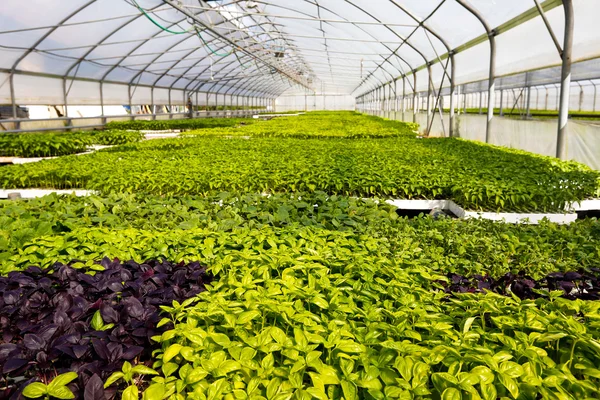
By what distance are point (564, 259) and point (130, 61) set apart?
23.0 metres

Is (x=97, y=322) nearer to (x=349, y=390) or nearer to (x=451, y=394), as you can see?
(x=349, y=390)

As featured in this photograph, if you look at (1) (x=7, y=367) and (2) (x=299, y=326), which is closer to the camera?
(1) (x=7, y=367)

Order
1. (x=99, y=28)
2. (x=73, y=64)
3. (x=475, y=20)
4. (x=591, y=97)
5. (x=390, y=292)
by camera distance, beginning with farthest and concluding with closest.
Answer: (x=591, y=97), (x=73, y=64), (x=99, y=28), (x=475, y=20), (x=390, y=292)

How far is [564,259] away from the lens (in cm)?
328

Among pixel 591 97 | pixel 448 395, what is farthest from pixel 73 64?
pixel 591 97

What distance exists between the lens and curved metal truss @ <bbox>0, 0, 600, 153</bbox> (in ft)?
36.8

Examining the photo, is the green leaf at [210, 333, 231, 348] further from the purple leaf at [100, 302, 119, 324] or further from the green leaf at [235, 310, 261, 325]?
the purple leaf at [100, 302, 119, 324]

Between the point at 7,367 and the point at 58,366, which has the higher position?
the point at 7,367

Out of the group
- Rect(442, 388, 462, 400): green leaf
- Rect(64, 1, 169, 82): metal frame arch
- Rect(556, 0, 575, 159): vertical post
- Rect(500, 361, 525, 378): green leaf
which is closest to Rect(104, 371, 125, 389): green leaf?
Rect(442, 388, 462, 400): green leaf

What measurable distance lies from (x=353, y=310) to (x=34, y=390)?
4.37ft

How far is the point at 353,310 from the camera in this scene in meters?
2.13

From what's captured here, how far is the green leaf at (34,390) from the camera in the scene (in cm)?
150

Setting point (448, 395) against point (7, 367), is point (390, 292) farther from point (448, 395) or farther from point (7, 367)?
point (7, 367)

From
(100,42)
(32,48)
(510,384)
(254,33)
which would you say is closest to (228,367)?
(510,384)
